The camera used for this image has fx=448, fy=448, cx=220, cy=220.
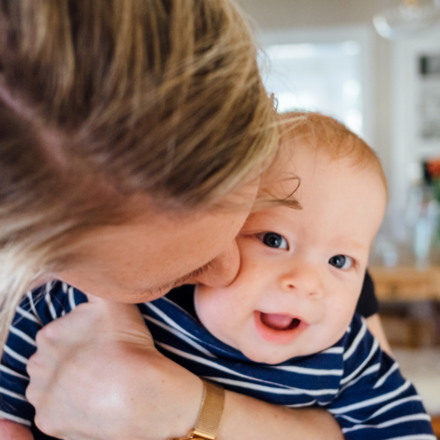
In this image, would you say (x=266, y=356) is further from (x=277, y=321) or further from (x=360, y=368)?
(x=360, y=368)

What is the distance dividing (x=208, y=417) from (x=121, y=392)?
0.44 feet

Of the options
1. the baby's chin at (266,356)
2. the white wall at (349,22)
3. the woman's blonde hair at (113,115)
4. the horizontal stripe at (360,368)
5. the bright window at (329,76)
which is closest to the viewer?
the woman's blonde hair at (113,115)

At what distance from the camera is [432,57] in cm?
352

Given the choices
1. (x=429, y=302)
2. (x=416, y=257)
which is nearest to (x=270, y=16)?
(x=416, y=257)

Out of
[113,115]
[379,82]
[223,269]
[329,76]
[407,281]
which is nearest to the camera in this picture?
[113,115]

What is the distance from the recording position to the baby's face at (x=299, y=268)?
26.3 inches

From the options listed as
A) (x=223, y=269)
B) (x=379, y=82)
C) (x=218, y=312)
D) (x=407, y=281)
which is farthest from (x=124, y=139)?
(x=379, y=82)

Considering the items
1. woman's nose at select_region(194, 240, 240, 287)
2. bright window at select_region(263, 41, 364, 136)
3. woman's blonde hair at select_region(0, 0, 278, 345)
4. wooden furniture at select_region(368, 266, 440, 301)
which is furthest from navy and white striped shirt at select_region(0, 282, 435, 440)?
bright window at select_region(263, 41, 364, 136)

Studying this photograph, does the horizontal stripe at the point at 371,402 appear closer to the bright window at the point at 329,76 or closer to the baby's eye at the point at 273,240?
the baby's eye at the point at 273,240

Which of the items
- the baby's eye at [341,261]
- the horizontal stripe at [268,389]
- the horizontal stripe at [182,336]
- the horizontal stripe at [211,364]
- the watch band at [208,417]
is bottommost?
the watch band at [208,417]

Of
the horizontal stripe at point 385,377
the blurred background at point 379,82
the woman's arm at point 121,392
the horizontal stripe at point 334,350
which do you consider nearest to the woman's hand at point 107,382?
the woman's arm at point 121,392

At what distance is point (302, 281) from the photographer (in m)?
0.66

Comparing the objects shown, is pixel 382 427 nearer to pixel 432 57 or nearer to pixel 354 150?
pixel 354 150

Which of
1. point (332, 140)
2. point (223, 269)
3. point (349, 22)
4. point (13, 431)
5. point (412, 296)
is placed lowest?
point (13, 431)
